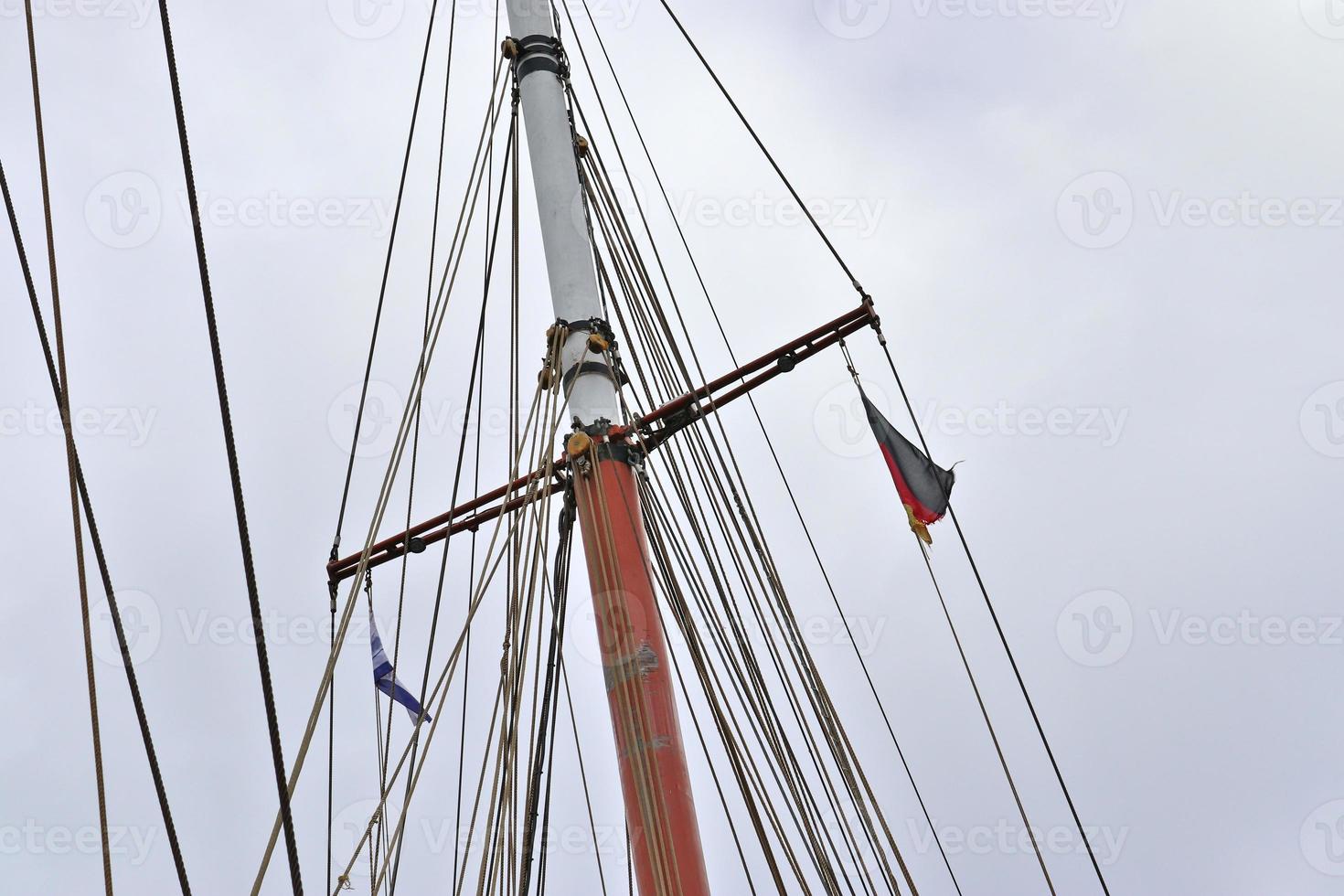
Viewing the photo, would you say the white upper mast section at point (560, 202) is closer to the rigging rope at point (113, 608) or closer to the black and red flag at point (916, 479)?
the black and red flag at point (916, 479)

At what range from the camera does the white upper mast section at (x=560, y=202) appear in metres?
9.74

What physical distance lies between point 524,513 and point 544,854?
274cm

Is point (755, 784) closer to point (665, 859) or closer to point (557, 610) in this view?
point (665, 859)

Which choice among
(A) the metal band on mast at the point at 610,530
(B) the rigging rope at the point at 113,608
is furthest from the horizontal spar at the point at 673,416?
(B) the rigging rope at the point at 113,608

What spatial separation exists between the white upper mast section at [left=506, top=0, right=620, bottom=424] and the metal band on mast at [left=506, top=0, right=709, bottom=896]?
10 mm

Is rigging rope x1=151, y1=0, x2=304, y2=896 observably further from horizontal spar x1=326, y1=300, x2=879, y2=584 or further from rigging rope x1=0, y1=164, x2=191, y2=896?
horizontal spar x1=326, y1=300, x2=879, y2=584

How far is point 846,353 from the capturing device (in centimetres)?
1058

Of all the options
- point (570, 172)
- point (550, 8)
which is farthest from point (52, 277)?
point (550, 8)

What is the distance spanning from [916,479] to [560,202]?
12.4ft

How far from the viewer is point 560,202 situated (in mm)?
10516

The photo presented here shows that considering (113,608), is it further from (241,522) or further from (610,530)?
(610,530)

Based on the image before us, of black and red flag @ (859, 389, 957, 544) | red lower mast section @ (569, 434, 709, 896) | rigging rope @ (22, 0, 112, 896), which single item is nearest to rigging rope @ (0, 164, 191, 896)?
rigging rope @ (22, 0, 112, 896)

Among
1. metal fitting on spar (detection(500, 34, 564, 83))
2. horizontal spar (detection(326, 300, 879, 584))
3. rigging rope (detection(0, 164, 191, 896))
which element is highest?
metal fitting on spar (detection(500, 34, 564, 83))

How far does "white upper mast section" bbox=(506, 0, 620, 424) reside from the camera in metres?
9.74
